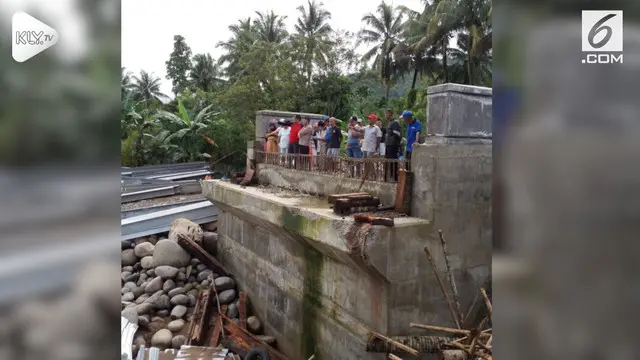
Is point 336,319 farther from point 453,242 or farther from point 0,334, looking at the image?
point 0,334

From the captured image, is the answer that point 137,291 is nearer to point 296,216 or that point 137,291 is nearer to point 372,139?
point 296,216

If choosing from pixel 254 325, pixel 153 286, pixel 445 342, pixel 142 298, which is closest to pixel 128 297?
pixel 142 298

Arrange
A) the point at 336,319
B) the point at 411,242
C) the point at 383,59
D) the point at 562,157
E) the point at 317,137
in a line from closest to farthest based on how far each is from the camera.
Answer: the point at 562,157, the point at 411,242, the point at 336,319, the point at 317,137, the point at 383,59

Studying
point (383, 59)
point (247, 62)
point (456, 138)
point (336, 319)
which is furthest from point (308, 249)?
point (383, 59)

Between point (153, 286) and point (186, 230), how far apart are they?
176cm

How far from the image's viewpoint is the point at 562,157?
64.8 inches

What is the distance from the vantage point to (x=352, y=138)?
27.5 ft

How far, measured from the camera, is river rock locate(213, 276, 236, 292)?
10.1m

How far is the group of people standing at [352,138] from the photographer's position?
678cm

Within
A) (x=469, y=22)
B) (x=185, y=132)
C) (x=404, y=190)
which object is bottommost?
(x=404, y=190)

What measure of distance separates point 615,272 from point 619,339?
23cm

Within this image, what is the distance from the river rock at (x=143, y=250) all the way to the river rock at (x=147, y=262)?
0.92 feet

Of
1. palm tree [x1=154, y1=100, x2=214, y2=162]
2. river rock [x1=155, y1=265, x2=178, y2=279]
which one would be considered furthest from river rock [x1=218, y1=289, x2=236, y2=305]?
palm tree [x1=154, y1=100, x2=214, y2=162]

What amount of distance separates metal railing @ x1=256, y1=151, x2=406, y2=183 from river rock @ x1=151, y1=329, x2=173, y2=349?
12.5 feet
